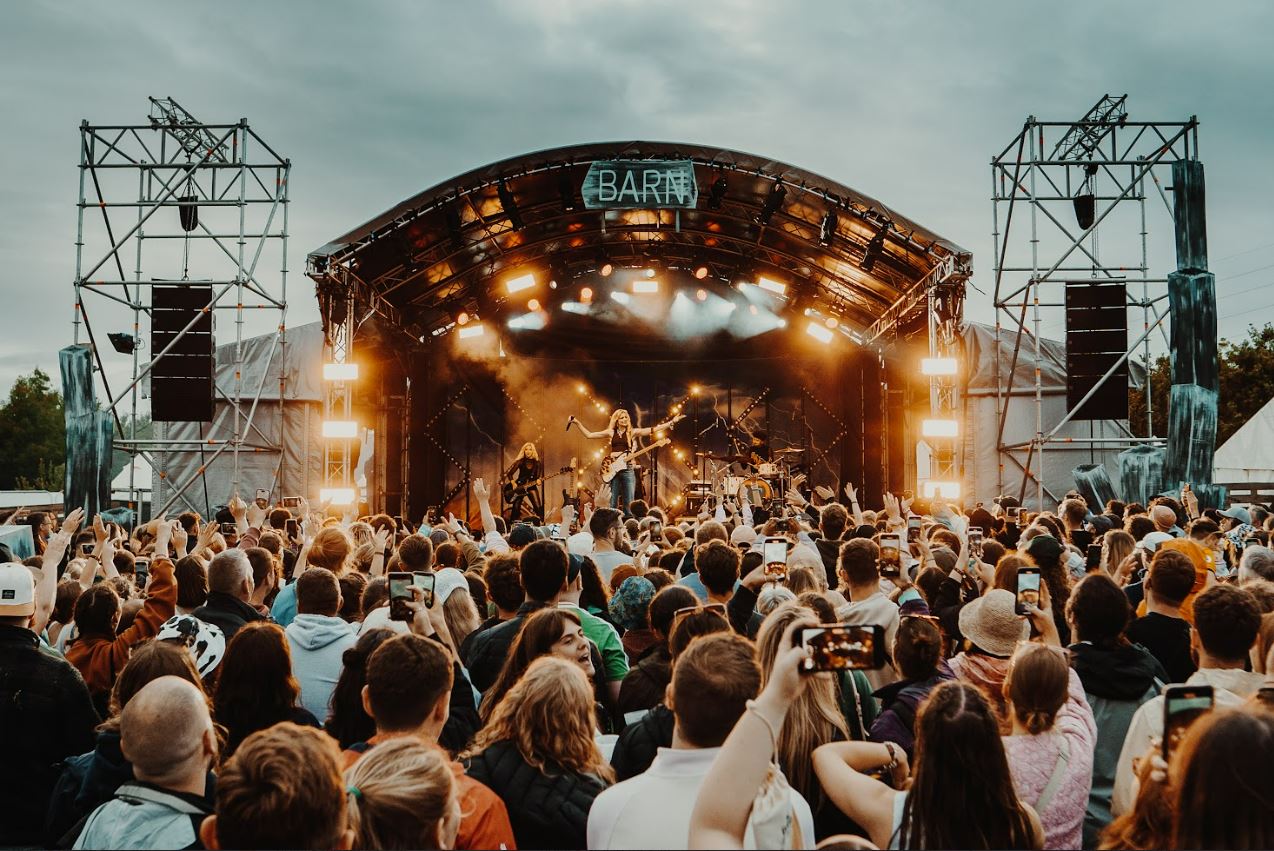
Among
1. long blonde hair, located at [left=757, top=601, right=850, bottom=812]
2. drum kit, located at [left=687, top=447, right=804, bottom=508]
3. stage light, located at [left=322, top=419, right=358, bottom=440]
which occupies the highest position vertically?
stage light, located at [left=322, top=419, right=358, bottom=440]

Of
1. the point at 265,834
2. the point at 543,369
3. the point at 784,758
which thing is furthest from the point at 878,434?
the point at 265,834

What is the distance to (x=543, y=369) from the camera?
69.9 feet

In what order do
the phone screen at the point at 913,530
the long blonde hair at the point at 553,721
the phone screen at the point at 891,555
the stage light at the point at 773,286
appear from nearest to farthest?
the long blonde hair at the point at 553,721 → the phone screen at the point at 891,555 → the phone screen at the point at 913,530 → the stage light at the point at 773,286

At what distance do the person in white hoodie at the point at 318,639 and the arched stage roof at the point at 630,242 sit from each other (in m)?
10.6

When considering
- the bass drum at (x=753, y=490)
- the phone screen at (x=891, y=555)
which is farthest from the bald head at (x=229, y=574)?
the bass drum at (x=753, y=490)

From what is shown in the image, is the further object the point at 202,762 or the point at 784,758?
the point at 784,758

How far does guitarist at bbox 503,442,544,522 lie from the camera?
19938 mm

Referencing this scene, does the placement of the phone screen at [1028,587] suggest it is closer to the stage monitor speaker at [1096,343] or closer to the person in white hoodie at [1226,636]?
the person in white hoodie at [1226,636]

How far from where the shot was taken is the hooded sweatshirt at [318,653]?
153 inches

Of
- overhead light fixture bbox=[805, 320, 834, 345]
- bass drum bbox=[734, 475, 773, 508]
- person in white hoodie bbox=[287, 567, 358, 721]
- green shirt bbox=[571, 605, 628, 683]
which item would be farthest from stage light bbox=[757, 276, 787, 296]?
person in white hoodie bbox=[287, 567, 358, 721]

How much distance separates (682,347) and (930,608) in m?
16.5

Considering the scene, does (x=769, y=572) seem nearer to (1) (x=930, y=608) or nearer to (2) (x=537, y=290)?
(1) (x=930, y=608)

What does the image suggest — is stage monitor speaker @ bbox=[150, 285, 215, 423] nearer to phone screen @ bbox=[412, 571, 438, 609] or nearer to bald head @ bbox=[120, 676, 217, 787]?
phone screen @ bbox=[412, 571, 438, 609]

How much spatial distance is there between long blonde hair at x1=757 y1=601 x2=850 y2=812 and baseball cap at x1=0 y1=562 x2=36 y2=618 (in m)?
2.62
